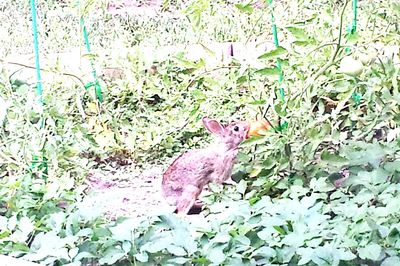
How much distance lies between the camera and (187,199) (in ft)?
6.56

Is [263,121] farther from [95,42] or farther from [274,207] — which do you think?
[95,42]

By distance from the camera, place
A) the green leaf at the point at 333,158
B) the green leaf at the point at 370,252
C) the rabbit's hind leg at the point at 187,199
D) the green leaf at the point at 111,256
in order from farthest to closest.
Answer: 1. the rabbit's hind leg at the point at 187,199
2. the green leaf at the point at 333,158
3. the green leaf at the point at 111,256
4. the green leaf at the point at 370,252

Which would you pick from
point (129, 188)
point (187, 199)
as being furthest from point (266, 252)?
point (129, 188)

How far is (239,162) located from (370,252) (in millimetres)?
741

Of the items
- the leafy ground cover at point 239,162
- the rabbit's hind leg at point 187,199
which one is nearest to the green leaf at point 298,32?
the leafy ground cover at point 239,162

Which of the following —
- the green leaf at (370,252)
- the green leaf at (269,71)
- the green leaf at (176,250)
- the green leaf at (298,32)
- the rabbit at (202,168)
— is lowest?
the rabbit at (202,168)

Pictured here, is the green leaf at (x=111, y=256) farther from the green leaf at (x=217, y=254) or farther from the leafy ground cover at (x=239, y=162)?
the green leaf at (x=217, y=254)

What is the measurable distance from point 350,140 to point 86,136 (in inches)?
32.8

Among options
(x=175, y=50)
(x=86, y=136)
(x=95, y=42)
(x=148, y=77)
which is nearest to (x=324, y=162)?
(x=86, y=136)

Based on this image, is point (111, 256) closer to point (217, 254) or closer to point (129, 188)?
point (217, 254)

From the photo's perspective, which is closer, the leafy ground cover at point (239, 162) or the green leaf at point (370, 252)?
the green leaf at point (370, 252)

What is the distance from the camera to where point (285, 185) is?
1.89 metres

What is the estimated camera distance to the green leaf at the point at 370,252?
1.33m

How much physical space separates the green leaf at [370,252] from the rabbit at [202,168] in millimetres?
712
